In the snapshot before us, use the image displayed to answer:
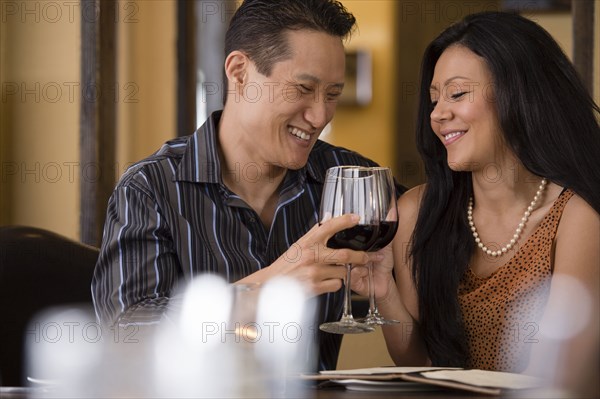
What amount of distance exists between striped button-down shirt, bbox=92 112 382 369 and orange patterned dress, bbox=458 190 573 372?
0.31 meters

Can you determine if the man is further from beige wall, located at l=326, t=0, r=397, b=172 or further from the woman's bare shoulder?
beige wall, located at l=326, t=0, r=397, b=172

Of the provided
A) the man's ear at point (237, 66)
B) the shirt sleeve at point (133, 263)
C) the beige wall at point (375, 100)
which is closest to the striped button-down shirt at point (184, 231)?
the shirt sleeve at point (133, 263)

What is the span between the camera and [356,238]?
1.48 m

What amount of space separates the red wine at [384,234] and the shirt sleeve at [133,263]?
1.34 feet

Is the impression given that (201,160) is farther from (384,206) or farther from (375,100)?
(375,100)

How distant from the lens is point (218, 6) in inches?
154

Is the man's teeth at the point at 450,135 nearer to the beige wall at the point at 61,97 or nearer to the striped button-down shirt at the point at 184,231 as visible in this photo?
the striped button-down shirt at the point at 184,231

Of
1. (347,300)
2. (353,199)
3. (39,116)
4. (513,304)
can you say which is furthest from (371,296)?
(39,116)

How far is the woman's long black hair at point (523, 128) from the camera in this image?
1.82m

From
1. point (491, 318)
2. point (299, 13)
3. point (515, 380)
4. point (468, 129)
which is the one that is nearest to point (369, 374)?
point (515, 380)

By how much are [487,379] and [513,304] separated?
0.70 meters

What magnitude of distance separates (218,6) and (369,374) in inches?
118

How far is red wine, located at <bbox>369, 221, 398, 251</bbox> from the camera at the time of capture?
1.47 m

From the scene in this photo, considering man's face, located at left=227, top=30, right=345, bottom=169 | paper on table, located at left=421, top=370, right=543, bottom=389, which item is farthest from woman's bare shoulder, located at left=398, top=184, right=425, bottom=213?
paper on table, located at left=421, top=370, right=543, bottom=389
